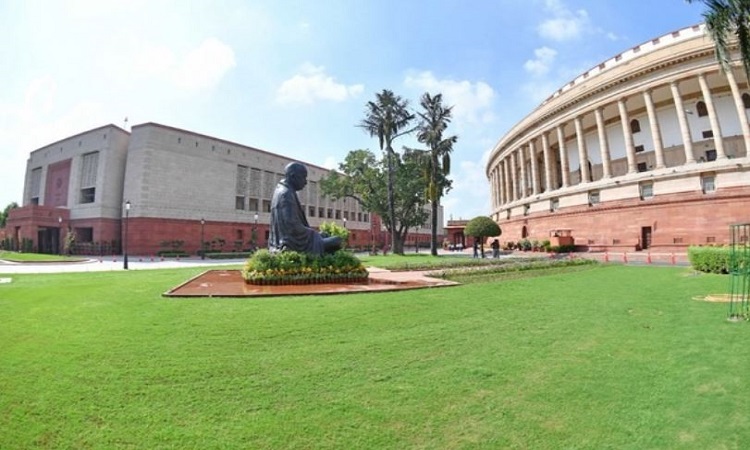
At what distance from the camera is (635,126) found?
128 ft

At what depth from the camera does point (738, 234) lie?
985 inches

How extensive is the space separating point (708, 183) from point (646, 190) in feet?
13.8

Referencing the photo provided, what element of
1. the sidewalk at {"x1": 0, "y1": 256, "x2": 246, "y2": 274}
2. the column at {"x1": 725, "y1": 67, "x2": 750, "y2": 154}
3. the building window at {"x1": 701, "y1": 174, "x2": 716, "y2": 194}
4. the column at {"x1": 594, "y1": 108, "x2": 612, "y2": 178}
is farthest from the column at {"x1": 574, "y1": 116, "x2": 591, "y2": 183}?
the sidewalk at {"x1": 0, "y1": 256, "x2": 246, "y2": 274}

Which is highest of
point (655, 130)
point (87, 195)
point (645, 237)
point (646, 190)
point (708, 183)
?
point (655, 130)

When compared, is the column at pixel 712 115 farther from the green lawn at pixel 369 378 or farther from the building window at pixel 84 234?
the building window at pixel 84 234

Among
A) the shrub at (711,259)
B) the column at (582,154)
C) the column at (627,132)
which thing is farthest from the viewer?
the column at (582,154)

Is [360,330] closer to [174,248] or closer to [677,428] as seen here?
[677,428]

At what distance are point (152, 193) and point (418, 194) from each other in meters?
28.0

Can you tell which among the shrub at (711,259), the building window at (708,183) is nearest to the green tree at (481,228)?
the building window at (708,183)

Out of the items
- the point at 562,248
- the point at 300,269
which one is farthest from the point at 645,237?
the point at 300,269

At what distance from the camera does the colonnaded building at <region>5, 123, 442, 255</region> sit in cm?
4197

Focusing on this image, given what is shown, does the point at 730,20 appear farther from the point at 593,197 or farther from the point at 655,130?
the point at 593,197

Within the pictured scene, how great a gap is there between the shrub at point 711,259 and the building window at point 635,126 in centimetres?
2772

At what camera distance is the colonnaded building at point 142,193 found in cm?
4197
